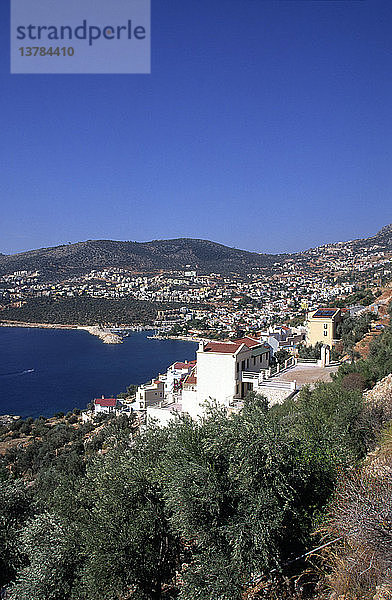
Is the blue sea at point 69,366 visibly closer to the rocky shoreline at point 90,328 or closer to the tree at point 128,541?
the rocky shoreline at point 90,328

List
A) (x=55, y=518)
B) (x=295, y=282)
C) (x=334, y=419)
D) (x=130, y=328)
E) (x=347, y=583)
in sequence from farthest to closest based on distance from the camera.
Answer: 1. (x=295, y=282)
2. (x=130, y=328)
3. (x=334, y=419)
4. (x=55, y=518)
5. (x=347, y=583)

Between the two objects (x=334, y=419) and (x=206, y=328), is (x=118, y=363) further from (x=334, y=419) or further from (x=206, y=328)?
(x=334, y=419)

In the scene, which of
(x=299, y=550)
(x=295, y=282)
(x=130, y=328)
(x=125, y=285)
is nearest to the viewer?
(x=299, y=550)

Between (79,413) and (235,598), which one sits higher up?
(235,598)

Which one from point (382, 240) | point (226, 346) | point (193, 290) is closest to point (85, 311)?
point (193, 290)

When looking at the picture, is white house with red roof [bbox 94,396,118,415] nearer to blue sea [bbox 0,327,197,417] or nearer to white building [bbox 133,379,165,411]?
white building [bbox 133,379,165,411]

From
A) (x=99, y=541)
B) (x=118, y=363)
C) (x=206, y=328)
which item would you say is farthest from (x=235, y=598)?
(x=206, y=328)

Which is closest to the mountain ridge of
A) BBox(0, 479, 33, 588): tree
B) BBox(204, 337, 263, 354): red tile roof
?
BBox(204, 337, 263, 354): red tile roof
